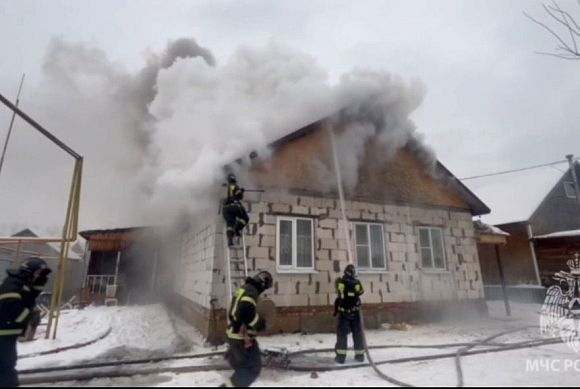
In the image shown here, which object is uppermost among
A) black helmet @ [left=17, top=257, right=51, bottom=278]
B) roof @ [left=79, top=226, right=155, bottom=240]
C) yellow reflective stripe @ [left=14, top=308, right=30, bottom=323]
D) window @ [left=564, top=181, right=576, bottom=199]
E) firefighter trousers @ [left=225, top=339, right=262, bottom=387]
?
window @ [left=564, top=181, right=576, bottom=199]

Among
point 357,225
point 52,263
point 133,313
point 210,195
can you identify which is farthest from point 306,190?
point 52,263

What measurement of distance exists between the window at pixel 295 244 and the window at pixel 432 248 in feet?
13.1

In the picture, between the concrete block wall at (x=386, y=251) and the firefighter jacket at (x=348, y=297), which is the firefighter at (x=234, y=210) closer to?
the concrete block wall at (x=386, y=251)

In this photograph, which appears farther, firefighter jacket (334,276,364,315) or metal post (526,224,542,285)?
metal post (526,224,542,285)

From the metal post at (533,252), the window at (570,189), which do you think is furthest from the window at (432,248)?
the window at (570,189)

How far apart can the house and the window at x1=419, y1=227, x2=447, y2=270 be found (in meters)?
0.03

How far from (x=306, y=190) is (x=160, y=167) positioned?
5.03 m

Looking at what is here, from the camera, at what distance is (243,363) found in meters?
3.97

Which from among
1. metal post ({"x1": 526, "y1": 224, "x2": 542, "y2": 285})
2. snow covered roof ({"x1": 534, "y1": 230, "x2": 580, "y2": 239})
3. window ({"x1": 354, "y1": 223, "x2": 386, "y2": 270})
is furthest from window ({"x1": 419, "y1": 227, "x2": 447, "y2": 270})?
metal post ({"x1": 526, "y1": 224, "x2": 542, "y2": 285})

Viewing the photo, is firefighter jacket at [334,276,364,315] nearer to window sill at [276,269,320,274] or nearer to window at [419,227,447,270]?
window sill at [276,269,320,274]

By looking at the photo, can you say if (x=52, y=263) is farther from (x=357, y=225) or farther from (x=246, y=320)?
(x=246, y=320)

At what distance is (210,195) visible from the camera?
822cm

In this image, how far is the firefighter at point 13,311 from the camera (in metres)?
3.76

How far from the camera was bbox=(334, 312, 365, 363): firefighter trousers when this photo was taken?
5555 mm
